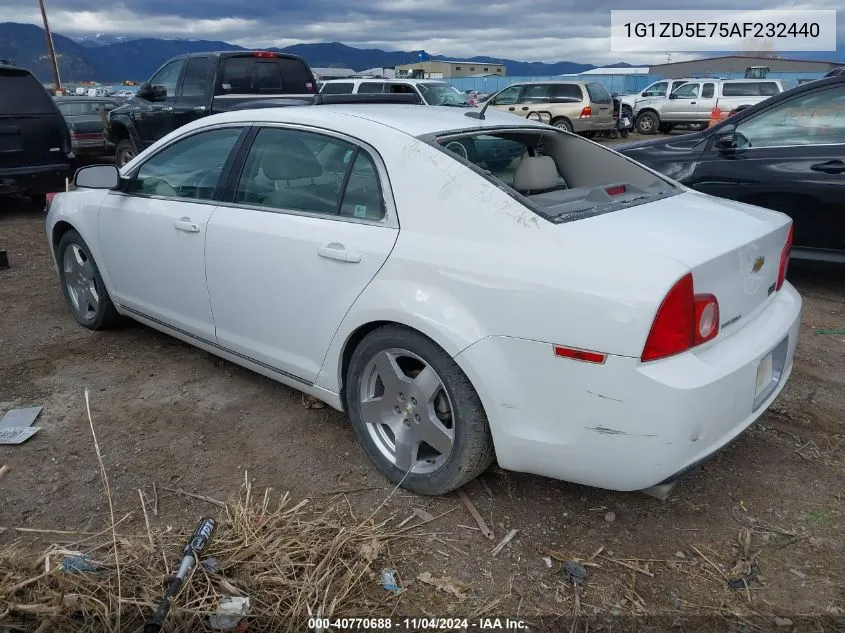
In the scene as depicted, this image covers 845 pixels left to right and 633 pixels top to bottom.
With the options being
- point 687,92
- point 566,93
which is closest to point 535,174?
point 566,93

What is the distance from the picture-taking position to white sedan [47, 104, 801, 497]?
222 centimetres

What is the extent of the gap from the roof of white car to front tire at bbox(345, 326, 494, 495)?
92cm

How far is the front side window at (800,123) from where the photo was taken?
5047mm

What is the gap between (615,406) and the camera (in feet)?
7.27

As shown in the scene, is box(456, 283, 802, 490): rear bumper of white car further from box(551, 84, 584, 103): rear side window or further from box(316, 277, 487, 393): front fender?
box(551, 84, 584, 103): rear side window

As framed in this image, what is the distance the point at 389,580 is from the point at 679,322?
4.30 feet

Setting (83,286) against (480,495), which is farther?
(83,286)

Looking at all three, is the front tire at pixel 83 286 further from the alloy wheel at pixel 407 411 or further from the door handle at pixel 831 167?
the door handle at pixel 831 167

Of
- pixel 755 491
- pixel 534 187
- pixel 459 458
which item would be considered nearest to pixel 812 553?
pixel 755 491

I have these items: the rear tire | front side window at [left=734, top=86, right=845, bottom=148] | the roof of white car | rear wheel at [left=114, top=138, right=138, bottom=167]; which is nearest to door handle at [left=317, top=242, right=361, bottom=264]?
the roof of white car

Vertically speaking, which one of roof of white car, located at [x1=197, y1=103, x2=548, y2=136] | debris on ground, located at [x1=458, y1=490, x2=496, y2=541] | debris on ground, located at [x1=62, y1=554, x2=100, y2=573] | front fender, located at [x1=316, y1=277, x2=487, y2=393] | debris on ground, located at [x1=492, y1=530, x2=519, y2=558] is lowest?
debris on ground, located at [x1=492, y1=530, x2=519, y2=558]

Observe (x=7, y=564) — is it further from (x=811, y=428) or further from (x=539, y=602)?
(x=811, y=428)

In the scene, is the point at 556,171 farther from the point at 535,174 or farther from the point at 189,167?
the point at 189,167

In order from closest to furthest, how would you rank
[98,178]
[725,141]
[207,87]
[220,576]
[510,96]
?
[220,576]
[98,178]
[725,141]
[207,87]
[510,96]
